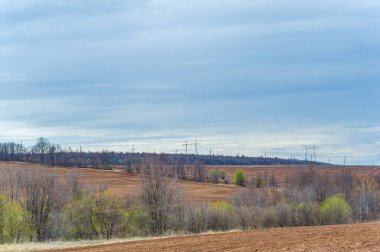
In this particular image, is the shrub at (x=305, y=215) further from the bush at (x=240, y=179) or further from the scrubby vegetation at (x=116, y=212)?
the bush at (x=240, y=179)

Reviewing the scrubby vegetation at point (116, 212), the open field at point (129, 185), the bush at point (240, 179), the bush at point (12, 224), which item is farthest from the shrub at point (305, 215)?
the bush at point (240, 179)

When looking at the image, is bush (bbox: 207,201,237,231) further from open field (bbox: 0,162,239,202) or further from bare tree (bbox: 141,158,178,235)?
open field (bbox: 0,162,239,202)

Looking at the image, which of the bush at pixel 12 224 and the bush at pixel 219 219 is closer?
the bush at pixel 12 224

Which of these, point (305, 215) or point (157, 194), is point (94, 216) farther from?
point (305, 215)

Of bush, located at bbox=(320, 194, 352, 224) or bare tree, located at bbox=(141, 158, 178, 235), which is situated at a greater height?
bare tree, located at bbox=(141, 158, 178, 235)

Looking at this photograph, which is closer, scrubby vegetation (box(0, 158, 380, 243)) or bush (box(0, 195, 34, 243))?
bush (box(0, 195, 34, 243))

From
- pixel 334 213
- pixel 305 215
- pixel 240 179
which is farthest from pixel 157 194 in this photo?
pixel 240 179

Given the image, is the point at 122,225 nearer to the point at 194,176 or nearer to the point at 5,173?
the point at 5,173

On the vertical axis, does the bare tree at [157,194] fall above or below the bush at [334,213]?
above

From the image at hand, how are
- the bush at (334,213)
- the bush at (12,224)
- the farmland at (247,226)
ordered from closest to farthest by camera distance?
the farmland at (247,226) → the bush at (12,224) → the bush at (334,213)

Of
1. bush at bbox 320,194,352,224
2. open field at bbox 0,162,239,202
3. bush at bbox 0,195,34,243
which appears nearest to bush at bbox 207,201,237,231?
bush at bbox 320,194,352,224

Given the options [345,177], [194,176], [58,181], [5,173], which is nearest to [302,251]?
[58,181]

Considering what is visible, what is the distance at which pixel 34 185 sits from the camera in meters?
51.9

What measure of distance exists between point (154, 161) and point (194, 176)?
103m
